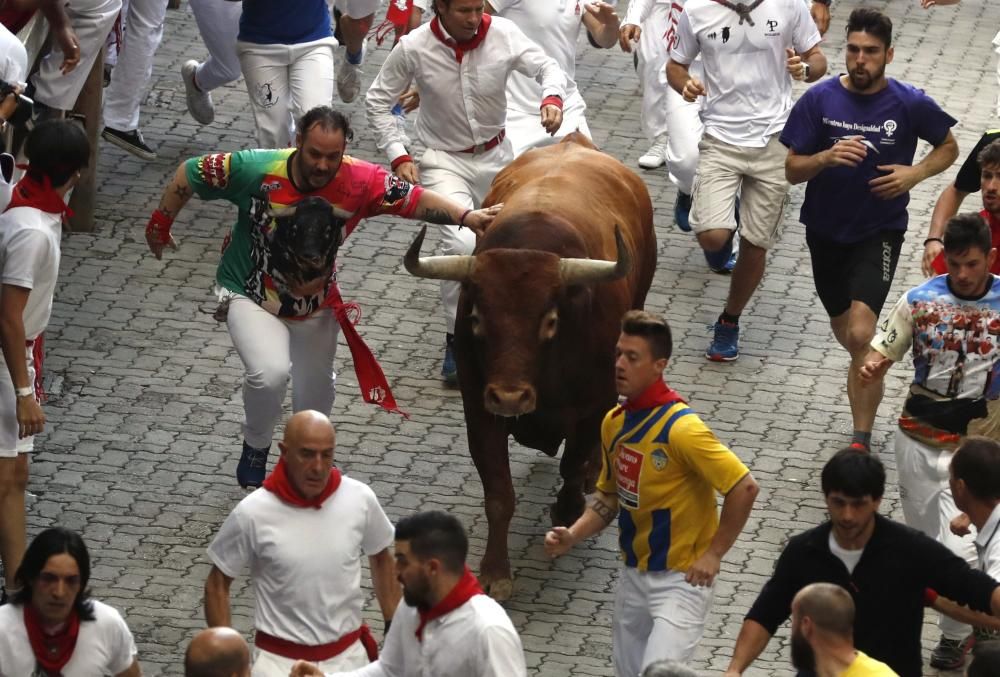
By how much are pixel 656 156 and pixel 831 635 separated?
31.2ft

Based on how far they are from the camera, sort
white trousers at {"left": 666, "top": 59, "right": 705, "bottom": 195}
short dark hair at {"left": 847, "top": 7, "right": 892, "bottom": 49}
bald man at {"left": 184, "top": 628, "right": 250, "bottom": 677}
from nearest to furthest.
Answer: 1. bald man at {"left": 184, "top": 628, "right": 250, "bottom": 677}
2. short dark hair at {"left": 847, "top": 7, "right": 892, "bottom": 49}
3. white trousers at {"left": 666, "top": 59, "right": 705, "bottom": 195}

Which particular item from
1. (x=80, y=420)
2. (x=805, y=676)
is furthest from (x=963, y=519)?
(x=80, y=420)

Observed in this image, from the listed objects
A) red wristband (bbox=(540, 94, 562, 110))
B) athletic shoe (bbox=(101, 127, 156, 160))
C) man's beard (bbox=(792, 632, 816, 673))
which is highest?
man's beard (bbox=(792, 632, 816, 673))

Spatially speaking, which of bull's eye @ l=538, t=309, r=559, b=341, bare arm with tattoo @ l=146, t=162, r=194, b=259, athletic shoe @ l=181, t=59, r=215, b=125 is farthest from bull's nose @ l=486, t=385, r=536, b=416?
athletic shoe @ l=181, t=59, r=215, b=125

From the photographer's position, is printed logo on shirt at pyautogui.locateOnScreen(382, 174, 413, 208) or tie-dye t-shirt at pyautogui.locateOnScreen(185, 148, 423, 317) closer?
tie-dye t-shirt at pyautogui.locateOnScreen(185, 148, 423, 317)

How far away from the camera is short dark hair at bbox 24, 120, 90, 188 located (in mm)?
9336

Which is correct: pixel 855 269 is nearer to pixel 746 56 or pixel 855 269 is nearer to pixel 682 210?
pixel 746 56

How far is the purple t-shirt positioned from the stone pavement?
1358 millimetres

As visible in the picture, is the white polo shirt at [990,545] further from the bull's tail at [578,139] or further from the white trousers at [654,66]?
the white trousers at [654,66]

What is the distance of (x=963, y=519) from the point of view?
859 cm

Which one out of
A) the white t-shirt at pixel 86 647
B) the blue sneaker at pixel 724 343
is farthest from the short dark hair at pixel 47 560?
the blue sneaker at pixel 724 343

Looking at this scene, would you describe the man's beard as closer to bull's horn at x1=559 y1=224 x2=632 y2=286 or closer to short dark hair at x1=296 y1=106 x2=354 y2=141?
bull's horn at x1=559 y1=224 x2=632 y2=286

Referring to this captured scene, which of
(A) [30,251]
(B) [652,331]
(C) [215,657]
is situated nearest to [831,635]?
(B) [652,331]

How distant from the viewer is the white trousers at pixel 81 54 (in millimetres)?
12922
